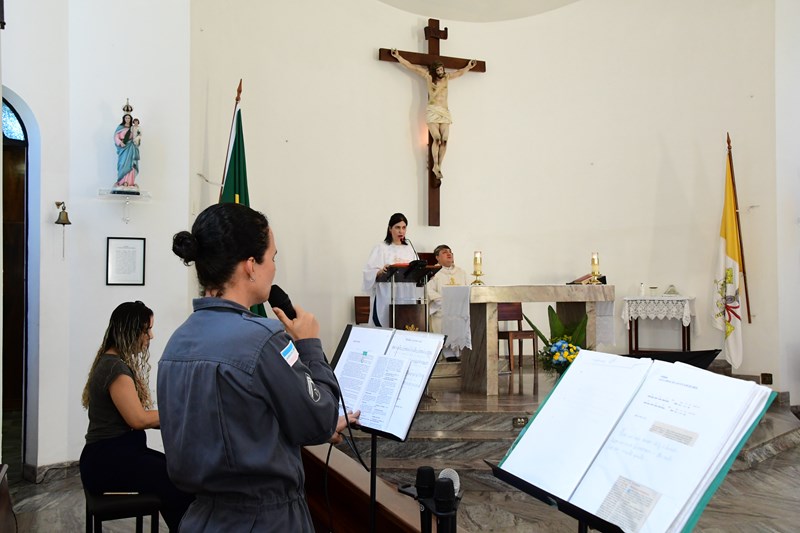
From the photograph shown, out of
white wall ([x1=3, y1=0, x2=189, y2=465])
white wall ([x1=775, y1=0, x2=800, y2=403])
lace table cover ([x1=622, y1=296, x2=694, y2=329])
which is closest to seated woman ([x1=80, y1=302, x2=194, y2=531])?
white wall ([x1=3, y1=0, x2=189, y2=465])

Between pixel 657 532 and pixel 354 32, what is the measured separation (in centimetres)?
737

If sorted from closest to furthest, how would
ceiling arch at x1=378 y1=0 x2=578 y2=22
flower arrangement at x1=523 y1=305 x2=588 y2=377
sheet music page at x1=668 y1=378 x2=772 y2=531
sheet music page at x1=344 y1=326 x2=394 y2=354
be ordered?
sheet music page at x1=668 y1=378 x2=772 y2=531 < sheet music page at x1=344 y1=326 x2=394 y2=354 < flower arrangement at x1=523 y1=305 x2=588 y2=377 < ceiling arch at x1=378 y1=0 x2=578 y2=22

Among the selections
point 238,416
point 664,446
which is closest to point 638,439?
point 664,446

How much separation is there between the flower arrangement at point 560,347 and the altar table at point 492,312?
0.26 meters

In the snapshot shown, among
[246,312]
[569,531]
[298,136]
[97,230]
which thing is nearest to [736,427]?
[246,312]

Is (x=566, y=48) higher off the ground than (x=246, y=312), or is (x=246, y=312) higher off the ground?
(x=566, y=48)

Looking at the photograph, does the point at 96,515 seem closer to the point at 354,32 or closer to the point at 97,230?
the point at 97,230

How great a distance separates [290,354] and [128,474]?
1.80 metres

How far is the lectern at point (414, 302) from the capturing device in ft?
17.1

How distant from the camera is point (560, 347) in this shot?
496cm

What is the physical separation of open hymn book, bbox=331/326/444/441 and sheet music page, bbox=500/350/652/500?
1.34 ft

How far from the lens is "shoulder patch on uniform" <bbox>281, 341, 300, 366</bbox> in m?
1.46

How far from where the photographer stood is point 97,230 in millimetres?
5242

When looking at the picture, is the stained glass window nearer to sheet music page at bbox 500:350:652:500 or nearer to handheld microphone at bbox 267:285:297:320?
handheld microphone at bbox 267:285:297:320
